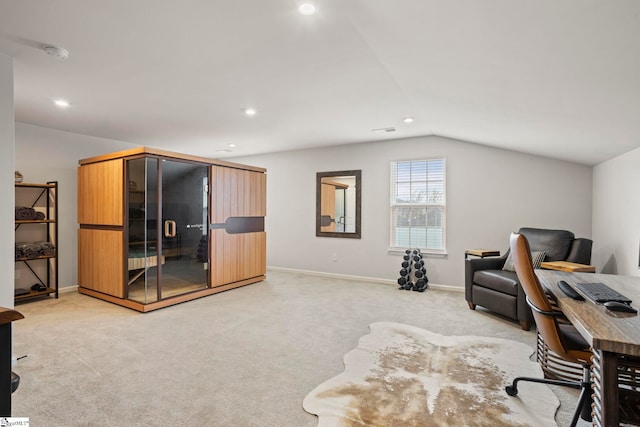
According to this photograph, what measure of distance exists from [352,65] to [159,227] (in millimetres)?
3082

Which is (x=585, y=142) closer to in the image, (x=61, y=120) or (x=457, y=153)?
(x=457, y=153)

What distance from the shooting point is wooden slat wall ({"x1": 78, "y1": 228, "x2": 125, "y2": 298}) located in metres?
4.21

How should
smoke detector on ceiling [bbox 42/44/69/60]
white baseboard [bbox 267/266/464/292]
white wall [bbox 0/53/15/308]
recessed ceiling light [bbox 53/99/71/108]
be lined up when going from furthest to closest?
white baseboard [bbox 267/266/464/292] → recessed ceiling light [bbox 53/99/71/108] → white wall [bbox 0/53/15/308] → smoke detector on ceiling [bbox 42/44/69/60]

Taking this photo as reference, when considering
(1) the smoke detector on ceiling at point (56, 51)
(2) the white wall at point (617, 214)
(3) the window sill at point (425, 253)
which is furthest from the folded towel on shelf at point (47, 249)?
(2) the white wall at point (617, 214)

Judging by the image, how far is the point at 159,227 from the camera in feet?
13.7

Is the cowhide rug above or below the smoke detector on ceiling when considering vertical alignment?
below

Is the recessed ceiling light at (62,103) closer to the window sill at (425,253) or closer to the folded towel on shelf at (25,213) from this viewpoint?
the folded towel on shelf at (25,213)

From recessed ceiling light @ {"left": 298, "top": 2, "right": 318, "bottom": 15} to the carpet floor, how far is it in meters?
2.46

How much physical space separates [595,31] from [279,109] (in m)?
3.07

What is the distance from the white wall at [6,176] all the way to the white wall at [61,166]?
2526 millimetres

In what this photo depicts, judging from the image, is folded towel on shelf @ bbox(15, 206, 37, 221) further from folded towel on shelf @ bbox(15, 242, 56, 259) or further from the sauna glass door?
the sauna glass door

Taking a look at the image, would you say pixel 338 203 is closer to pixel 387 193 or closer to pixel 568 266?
pixel 387 193

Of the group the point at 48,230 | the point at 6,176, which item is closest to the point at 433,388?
the point at 6,176

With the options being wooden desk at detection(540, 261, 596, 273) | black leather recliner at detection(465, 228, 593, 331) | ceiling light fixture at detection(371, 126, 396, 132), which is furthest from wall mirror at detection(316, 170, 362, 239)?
wooden desk at detection(540, 261, 596, 273)
